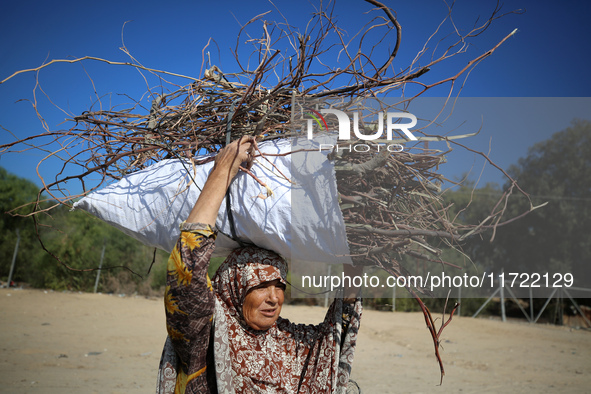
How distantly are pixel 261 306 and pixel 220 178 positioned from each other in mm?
578

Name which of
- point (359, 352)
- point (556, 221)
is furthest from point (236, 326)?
point (359, 352)

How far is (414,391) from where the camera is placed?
6.37 metres

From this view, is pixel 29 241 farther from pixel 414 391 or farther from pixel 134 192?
pixel 134 192

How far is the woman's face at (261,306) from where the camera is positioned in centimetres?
187

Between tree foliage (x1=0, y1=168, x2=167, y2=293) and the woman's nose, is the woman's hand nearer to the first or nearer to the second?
the woman's nose

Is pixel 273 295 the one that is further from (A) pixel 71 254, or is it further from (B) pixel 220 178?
(A) pixel 71 254

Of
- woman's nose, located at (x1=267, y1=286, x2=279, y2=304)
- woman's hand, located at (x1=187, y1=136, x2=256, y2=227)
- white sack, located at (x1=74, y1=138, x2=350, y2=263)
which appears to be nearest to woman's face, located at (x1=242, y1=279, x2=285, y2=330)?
woman's nose, located at (x1=267, y1=286, x2=279, y2=304)

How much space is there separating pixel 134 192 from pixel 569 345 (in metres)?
11.8

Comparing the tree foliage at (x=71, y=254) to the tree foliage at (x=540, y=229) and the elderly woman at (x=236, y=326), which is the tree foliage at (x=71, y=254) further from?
the elderly woman at (x=236, y=326)

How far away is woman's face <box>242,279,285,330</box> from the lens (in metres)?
1.87

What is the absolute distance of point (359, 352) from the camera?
9.56m

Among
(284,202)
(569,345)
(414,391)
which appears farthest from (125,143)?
(569,345)

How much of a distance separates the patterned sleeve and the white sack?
0.21 meters

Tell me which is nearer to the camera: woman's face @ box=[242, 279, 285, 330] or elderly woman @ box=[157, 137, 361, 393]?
elderly woman @ box=[157, 137, 361, 393]
